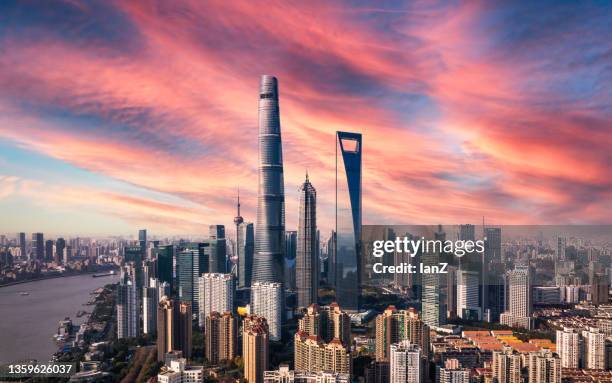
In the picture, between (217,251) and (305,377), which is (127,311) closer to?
(305,377)

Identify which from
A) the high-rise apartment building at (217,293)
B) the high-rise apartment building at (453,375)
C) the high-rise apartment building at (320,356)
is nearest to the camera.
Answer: the high-rise apartment building at (453,375)

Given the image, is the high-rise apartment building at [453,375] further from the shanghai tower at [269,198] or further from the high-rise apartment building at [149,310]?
the shanghai tower at [269,198]

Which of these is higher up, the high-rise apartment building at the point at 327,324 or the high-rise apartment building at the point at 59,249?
the high-rise apartment building at the point at 59,249

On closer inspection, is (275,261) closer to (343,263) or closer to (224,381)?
(343,263)

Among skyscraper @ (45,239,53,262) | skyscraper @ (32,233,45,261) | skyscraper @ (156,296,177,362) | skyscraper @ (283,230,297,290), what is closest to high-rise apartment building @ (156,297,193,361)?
skyscraper @ (156,296,177,362)

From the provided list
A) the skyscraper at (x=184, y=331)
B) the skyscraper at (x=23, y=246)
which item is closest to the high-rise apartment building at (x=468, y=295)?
the skyscraper at (x=184, y=331)

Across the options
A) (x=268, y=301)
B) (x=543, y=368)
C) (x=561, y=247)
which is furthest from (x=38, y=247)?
(x=561, y=247)

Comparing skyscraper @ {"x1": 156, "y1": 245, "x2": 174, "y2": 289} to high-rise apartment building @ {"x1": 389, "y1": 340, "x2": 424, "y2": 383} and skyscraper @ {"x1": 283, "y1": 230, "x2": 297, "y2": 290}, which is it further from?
high-rise apartment building @ {"x1": 389, "y1": 340, "x2": 424, "y2": 383}

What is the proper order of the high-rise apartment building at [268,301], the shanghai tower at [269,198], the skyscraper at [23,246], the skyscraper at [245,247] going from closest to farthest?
the skyscraper at [23,246] → the high-rise apartment building at [268,301] → the shanghai tower at [269,198] → the skyscraper at [245,247]
